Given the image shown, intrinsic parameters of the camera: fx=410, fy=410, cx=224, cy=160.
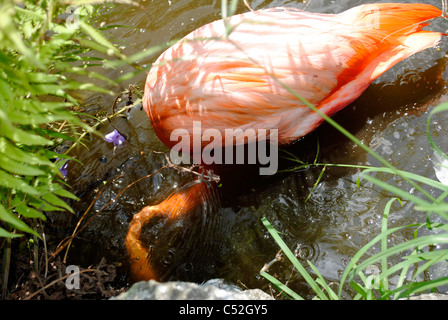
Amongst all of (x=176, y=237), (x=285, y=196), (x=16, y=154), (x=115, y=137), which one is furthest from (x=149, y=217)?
(x=16, y=154)

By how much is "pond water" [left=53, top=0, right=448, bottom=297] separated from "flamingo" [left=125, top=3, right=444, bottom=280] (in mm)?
272

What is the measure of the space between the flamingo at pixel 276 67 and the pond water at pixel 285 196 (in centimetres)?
27

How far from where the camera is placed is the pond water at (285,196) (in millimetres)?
2086

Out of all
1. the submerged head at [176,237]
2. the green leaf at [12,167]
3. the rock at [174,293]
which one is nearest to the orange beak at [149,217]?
the submerged head at [176,237]

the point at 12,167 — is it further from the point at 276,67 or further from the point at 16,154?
the point at 276,67

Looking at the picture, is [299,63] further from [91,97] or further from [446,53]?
[91,97]

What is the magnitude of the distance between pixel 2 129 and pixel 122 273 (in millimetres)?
1063

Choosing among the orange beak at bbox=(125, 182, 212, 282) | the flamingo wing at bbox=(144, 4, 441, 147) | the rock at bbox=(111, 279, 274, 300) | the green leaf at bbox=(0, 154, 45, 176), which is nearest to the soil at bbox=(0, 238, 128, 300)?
the orange beak at bbox=(125, 182, 212, 282)

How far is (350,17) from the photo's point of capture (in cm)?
208

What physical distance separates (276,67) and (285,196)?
78cm

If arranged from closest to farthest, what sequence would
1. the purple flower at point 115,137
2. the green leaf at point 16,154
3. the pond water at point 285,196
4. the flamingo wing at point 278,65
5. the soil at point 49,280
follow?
the green leaf at point 16,154, the soil at point 49,280, the flamingo wing at point 278,65, the pond water at point 285,196, the purple flower at point 115,137

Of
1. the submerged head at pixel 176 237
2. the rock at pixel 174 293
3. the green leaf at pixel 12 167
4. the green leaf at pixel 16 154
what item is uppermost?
the green leaf at pixel 16 154

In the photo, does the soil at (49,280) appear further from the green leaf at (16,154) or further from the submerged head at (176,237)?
the green leaf at (16,154)
